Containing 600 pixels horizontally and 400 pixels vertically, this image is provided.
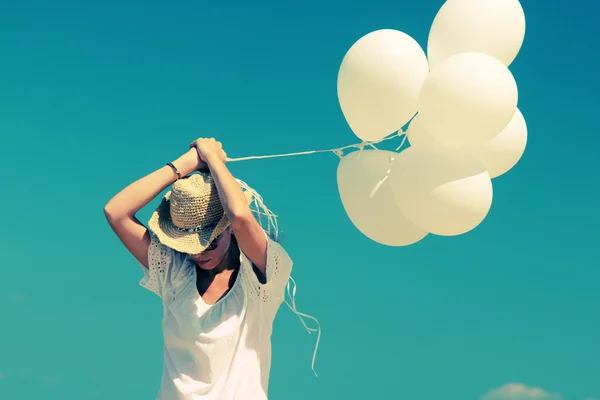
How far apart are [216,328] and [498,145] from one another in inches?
57.8

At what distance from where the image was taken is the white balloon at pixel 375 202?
13.5 ft

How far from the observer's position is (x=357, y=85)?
13.1 feet

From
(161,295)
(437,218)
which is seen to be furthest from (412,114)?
(161,295)

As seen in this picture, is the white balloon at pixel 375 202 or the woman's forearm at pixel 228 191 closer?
the woman's forearm at pixel 228 191

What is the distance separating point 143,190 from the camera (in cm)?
392

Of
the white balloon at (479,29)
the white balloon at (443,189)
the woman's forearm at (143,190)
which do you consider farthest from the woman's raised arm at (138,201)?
the white balloon at (479,29)

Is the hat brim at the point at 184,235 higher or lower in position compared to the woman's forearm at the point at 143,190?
lower

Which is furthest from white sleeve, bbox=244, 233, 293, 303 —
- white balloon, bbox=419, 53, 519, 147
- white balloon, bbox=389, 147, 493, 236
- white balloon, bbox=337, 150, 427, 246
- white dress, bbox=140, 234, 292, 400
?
white balloon, bbox=419, 53, 519, 147

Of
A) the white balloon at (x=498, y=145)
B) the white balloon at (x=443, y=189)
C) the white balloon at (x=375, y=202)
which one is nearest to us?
the white balloon at (x=443, y=189)

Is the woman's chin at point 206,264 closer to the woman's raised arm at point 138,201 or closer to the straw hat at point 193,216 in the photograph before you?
the straw hat at point 193,216

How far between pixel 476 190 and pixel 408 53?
68cm

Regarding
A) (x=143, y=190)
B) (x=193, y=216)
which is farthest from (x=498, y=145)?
(x=143, y=190)

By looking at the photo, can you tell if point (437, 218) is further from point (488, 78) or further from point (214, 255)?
point (214, 255)

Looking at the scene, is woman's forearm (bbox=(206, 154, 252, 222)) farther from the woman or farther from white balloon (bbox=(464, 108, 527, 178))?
white balloon (bbox=(464, 108, 527, 178))
